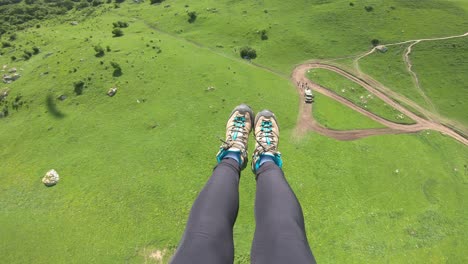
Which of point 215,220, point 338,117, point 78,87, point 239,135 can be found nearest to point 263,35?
point 338,117

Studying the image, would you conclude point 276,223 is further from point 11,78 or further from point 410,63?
point 11,78

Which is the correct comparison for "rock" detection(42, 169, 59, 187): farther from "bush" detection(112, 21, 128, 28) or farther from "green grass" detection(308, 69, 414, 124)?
"bush" detection(112, 21, 128, 28)

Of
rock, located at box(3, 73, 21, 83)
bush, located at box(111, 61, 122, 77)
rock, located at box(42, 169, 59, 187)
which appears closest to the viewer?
rock, located at box(42, 169, 59, 187)

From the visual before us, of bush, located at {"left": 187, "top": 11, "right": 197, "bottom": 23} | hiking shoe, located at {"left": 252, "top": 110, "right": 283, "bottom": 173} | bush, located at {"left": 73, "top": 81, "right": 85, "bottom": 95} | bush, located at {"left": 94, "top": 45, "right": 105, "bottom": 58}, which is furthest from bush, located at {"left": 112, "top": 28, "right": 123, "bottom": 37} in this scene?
hiking shoe, located at {"left": 252, "top": 110, "right": 283, "bottom": 173}

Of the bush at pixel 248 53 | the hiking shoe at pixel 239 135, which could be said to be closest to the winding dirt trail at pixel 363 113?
the bush at pixel 248 53

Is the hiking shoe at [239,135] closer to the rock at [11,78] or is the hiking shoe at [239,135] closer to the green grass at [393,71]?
the green grass at [393,71]

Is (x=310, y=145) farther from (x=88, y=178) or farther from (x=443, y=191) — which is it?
(x=88, y=178)

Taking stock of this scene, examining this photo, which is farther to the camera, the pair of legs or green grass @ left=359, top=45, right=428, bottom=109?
green grass @ left=359, top=45, right=428, bottom=109
